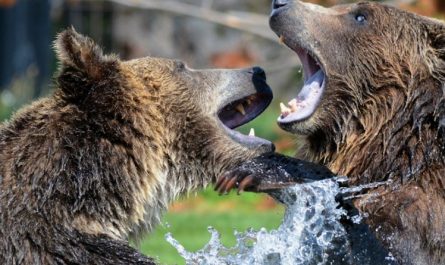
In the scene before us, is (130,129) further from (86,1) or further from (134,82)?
(86,1)

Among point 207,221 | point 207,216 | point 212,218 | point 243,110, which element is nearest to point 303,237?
point 243,110

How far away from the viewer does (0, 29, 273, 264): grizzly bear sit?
4.63m

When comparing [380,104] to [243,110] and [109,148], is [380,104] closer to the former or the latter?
[243,110]

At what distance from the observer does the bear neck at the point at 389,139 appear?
5375 mm

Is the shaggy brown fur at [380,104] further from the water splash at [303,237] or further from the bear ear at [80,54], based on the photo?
the bear ear at [80,54]

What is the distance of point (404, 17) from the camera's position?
5738 millimetres

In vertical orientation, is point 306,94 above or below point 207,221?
above

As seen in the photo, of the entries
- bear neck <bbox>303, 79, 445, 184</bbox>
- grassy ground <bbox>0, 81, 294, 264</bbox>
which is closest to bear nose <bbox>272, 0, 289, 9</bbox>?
bear neck <bbox>303, 79, 445, 184</bbox>

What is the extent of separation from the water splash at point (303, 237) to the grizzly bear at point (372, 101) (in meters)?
0.18

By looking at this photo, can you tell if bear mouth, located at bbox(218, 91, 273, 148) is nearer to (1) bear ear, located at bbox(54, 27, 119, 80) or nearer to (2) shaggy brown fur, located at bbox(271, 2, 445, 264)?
(2) shaggy brown fur, located at bbox(271, 2, 445, 264)

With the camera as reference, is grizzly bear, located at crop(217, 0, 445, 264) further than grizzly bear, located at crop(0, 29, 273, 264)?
Yes

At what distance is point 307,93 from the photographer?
18.6ft

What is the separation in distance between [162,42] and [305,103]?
13.0 meters

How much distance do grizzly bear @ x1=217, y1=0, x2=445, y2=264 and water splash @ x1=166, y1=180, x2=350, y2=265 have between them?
0.58 feet
